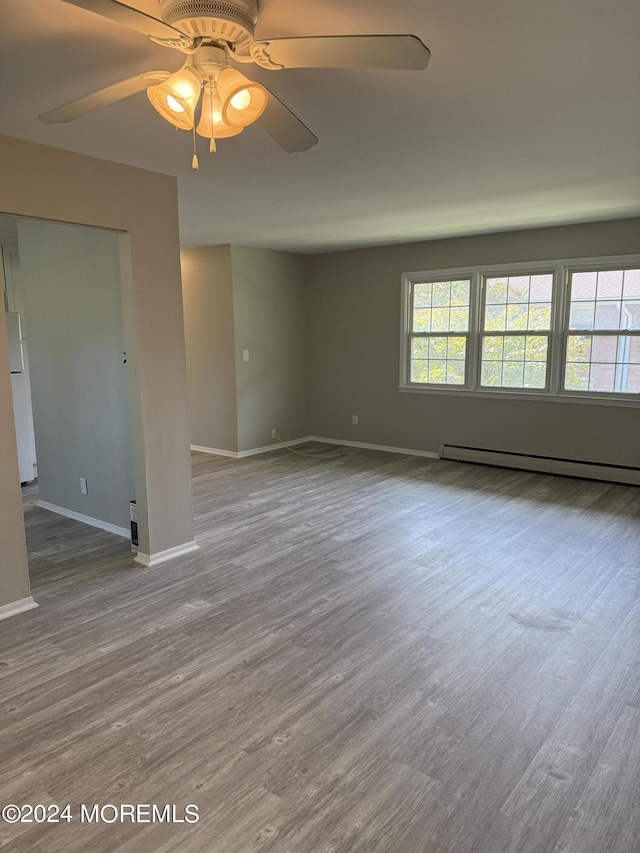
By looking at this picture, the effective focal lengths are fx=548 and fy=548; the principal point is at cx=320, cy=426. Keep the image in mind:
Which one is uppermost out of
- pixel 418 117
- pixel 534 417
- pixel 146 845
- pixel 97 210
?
pixel 418 117

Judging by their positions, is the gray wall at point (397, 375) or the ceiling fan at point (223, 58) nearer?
the ceiling fan at point (223, 58)

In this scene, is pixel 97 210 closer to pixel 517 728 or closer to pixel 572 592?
→ pixel 517 728

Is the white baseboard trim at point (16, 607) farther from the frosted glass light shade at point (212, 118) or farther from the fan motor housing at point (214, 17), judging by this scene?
the fan motor housing at point (214, 17)

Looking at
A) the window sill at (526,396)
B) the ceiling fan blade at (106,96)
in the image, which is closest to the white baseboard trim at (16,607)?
the ceiling fan blade at (106,96)

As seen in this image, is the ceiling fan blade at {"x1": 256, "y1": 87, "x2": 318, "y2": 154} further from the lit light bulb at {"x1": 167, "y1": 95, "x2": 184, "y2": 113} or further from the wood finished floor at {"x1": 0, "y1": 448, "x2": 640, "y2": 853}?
the wood finished floor at {"x1": 0, "y1": 448, "x2": 640, "y2": 853}

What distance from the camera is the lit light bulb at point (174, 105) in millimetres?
1764

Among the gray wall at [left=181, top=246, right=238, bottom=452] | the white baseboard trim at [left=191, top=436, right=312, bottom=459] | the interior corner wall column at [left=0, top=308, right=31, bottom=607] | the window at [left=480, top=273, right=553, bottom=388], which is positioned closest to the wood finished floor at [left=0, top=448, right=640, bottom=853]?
the interior corner wall column at [left=0, top=308, right=31, bottom=607]

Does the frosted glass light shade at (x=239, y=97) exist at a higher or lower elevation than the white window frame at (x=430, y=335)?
higher

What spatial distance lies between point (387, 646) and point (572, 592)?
126 centimetres

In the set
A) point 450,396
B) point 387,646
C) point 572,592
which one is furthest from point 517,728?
point 450,396

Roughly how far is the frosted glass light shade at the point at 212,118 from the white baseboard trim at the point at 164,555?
8.72 feet

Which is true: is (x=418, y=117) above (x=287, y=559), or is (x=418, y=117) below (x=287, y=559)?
above

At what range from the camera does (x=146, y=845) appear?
1626mm

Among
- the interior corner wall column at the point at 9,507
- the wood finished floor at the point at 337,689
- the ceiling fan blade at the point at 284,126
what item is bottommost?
the wood finished floor at the point at 337,689
